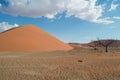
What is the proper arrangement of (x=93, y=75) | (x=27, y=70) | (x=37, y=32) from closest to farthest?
(x=93, y=75), (x=27, y=70), (x=37, y=32)

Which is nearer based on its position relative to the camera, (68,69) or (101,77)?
(101,77)

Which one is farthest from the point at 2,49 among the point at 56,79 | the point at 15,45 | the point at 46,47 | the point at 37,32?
the point at 56,79

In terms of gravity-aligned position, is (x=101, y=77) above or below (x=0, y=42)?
below

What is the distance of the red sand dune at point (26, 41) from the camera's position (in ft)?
166

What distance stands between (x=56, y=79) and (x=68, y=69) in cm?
317

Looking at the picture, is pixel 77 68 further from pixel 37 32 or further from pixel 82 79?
pixel 37 32

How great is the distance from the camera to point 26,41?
53.8m

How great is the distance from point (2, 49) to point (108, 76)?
122ft

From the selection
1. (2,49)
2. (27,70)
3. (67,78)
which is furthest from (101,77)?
(2,49)

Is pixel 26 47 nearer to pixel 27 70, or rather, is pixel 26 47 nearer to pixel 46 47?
pixel 46 47

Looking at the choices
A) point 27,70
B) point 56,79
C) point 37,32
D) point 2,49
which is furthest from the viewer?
point 37,32

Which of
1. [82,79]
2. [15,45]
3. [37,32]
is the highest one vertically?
[37,32]

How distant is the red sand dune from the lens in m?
50.7

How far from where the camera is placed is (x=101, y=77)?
15.0 meters
